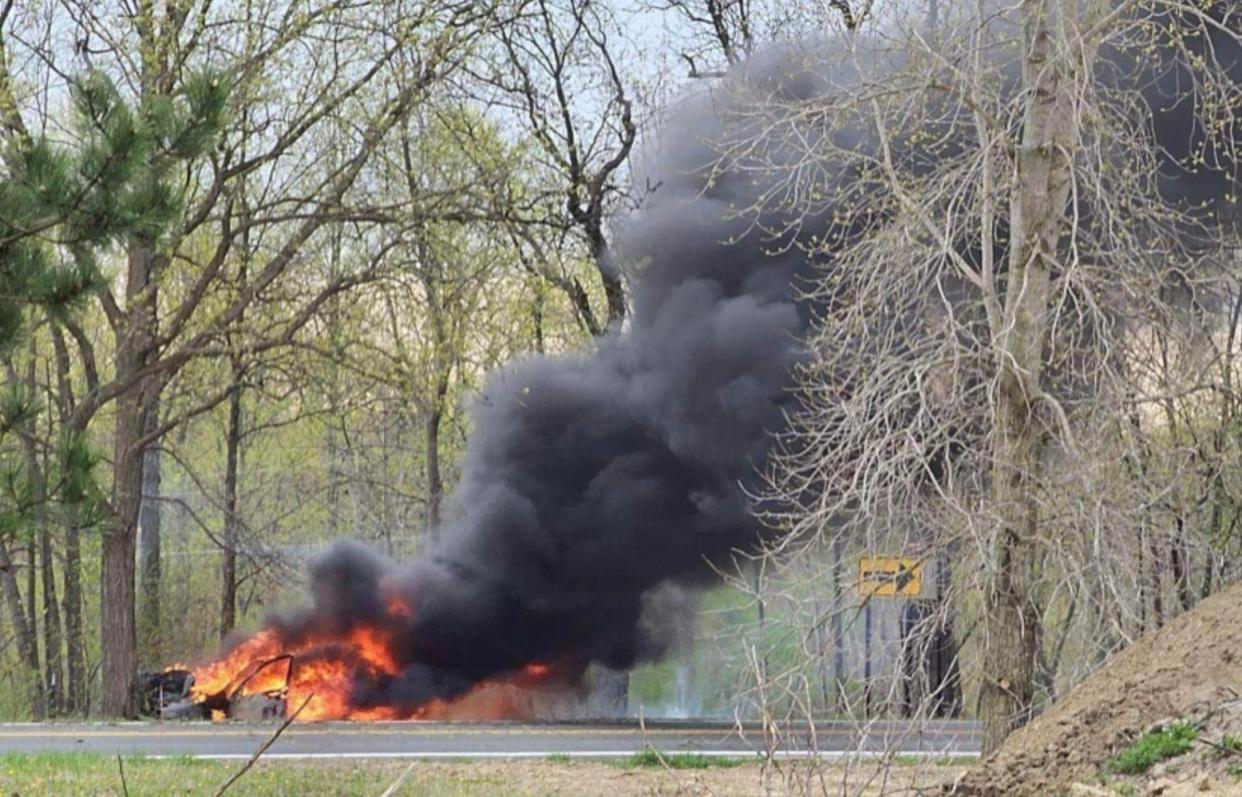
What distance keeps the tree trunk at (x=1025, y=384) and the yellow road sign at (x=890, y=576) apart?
1.72ft

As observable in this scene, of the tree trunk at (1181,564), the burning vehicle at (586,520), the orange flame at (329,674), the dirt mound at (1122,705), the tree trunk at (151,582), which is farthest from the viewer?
the tree trunk at (151,582)

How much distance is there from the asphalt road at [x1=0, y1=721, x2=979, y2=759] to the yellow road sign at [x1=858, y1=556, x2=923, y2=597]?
1956 millimetres

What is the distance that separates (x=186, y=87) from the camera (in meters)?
10.5

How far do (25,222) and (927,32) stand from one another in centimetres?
634

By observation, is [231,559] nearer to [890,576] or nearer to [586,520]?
[586,520]

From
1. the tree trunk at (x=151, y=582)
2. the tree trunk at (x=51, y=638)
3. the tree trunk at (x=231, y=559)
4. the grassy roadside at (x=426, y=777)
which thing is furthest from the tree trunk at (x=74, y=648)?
the grassy roadside at (x=426, y=777)

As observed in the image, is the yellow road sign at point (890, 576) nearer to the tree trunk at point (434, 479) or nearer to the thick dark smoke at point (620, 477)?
the thick dark smoke at point (620, 477)

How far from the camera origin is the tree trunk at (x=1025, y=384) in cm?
1075

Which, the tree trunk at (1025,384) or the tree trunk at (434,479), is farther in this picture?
the tree trunk at (434,479)

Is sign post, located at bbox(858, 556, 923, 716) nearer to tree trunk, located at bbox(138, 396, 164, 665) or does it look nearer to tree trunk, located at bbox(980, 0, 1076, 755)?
tree trunk, located at bbox(980, 0, 1076, 755)

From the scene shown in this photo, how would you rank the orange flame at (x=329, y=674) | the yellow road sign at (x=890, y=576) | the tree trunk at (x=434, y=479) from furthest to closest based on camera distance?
1. the tree trunk at (x=434, y=479)
2. the orange flame at (x=329, y=674)
3. the yellow road sign at (x=890, y=576)

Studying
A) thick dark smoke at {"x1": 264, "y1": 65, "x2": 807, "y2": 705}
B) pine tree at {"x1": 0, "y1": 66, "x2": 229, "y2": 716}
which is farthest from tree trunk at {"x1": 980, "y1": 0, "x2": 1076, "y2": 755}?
thick dark smoke at {"x1": 264, "y1": 65, "x2": 807, "y2": 705}

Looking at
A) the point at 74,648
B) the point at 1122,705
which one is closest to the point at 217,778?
the point at 1122,705

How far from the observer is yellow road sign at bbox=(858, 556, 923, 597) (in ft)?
34.9
